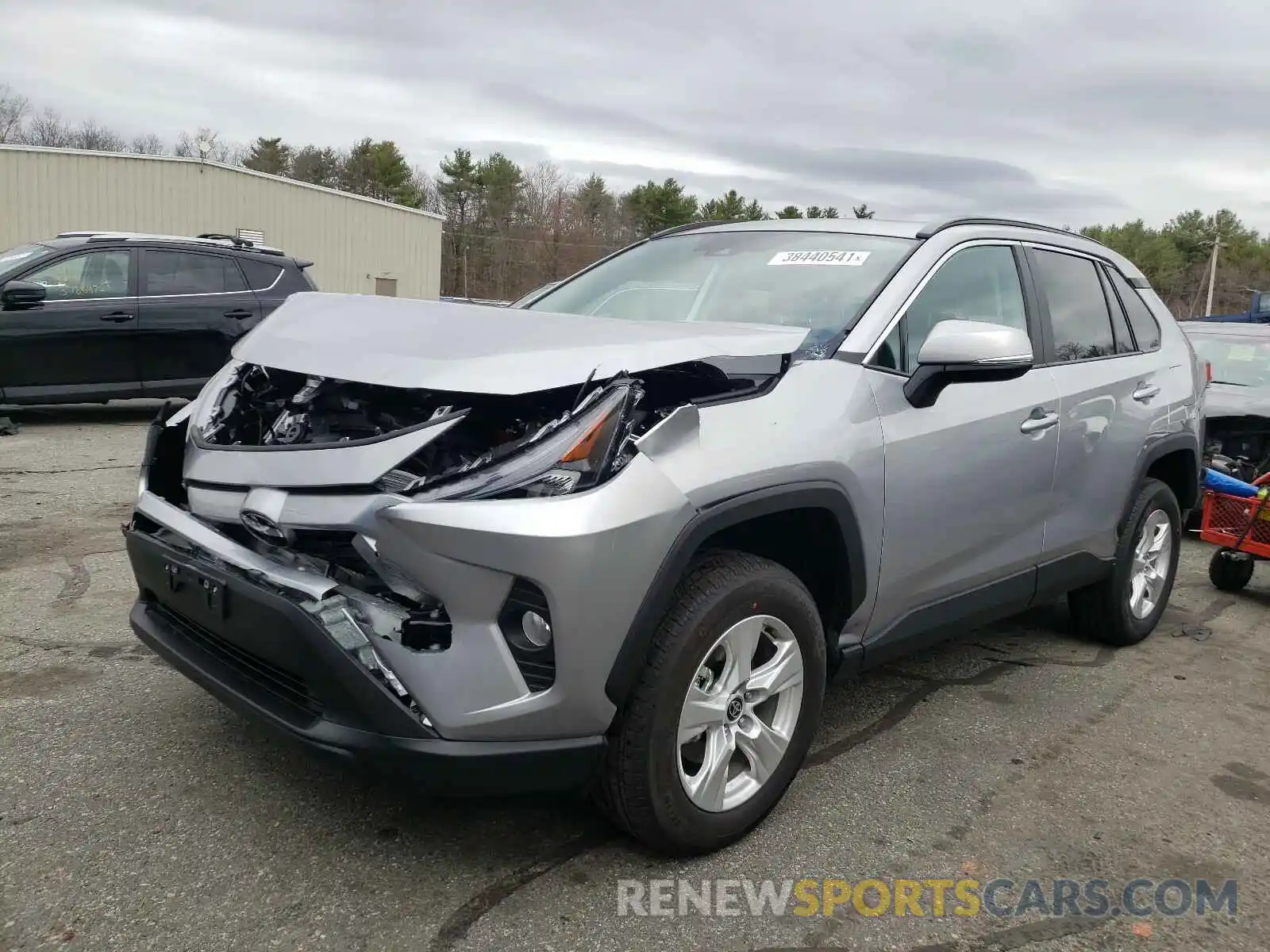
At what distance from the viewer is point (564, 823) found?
9.36ft

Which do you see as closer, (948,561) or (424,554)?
(424,554)

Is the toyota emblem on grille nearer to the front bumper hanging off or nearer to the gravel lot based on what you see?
the front bumper hanging off

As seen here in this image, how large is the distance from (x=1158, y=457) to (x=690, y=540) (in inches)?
120

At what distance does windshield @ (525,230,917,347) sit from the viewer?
3395 millimetres

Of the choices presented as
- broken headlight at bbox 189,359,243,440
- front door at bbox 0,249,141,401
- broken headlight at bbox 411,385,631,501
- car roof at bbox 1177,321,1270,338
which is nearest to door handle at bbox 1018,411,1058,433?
broken headlight at bbox 411,385,631,501

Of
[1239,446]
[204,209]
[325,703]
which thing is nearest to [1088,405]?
[325,703]

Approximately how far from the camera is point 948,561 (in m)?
3.39

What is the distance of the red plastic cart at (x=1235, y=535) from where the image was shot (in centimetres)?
557

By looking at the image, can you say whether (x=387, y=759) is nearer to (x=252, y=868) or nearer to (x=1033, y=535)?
(x=252, y=868)

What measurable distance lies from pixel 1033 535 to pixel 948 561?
61 centimetres

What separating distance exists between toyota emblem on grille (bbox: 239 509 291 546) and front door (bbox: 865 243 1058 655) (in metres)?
1.70

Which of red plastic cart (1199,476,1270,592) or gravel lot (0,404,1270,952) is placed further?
red plastic cart (1199,476,1270,592)

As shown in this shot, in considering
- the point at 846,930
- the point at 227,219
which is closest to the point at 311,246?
the point at 227,219

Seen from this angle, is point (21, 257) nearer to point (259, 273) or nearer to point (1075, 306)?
point (259, 273)
